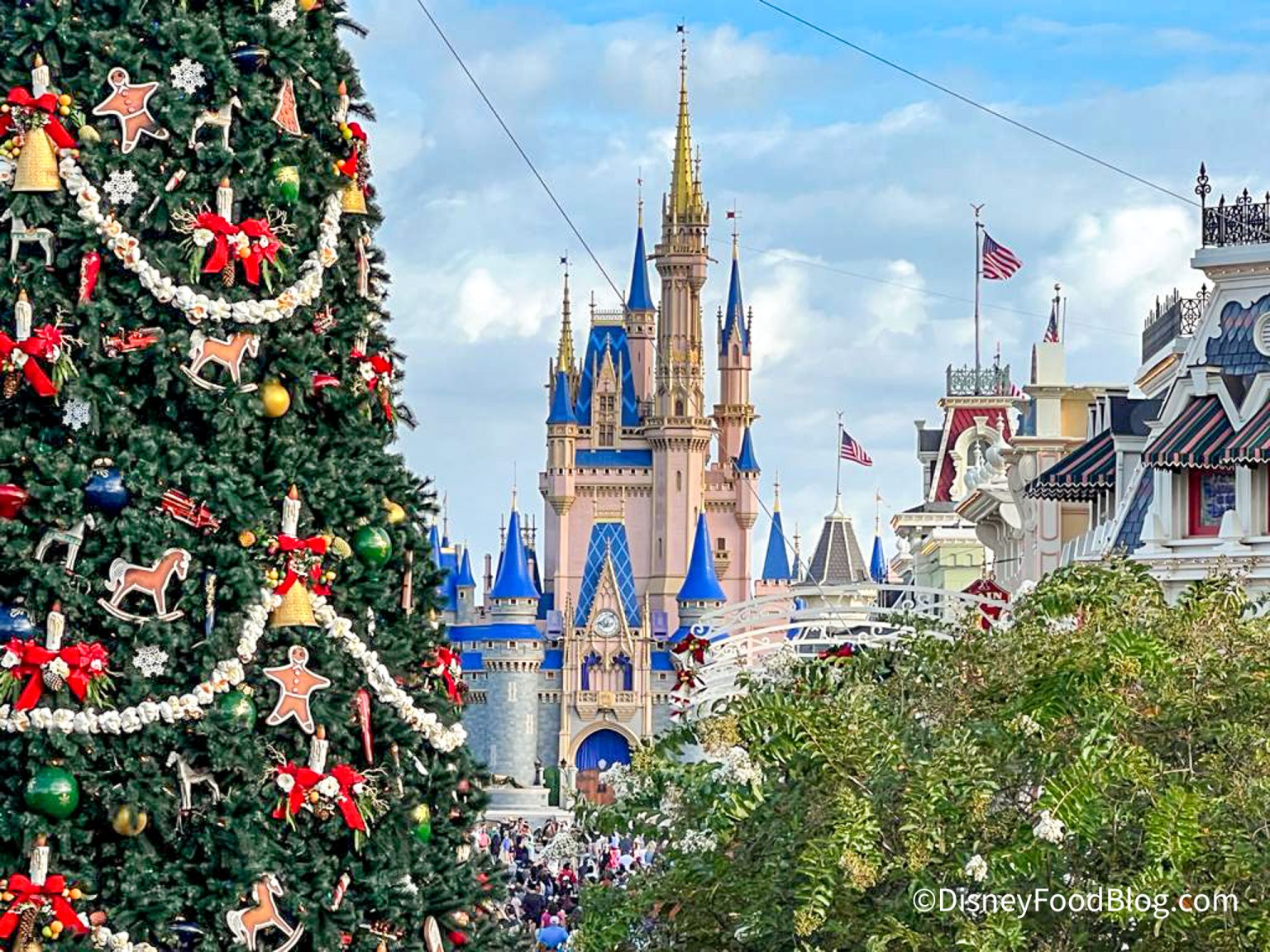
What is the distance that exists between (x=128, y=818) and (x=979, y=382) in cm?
6135

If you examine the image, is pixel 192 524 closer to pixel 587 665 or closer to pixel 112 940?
pixel 112 940

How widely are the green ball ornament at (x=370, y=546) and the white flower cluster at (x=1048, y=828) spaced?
3251 millimetres

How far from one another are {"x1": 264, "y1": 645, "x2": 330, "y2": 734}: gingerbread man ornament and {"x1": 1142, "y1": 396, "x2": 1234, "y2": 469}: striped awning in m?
18.5

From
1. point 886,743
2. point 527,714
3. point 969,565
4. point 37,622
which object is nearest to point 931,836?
point 886,743

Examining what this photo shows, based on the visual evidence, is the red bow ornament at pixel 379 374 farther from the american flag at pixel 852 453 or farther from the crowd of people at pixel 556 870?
the american flag at pixel 852 453

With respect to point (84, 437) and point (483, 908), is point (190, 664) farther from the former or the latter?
point (483, 908)

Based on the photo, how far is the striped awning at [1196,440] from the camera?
93.4ft

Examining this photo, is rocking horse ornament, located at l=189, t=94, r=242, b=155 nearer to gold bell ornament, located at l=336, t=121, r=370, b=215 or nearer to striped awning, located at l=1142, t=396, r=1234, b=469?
gold bell ornament, located at l=336, t=121, r=370, b=215

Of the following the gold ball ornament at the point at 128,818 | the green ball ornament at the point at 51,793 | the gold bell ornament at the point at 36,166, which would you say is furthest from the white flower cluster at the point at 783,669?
the gold bell ornament at the point at 36,166

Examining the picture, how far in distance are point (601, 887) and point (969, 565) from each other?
148 ft

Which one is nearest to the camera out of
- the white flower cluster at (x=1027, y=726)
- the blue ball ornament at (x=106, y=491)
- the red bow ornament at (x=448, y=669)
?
the blue ball ornament at (x=106, y=491)

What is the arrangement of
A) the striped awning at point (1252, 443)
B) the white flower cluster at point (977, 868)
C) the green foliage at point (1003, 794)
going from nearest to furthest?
the white flower cluster at point (977, 868) < the green foliage at point (1003, 794) < the striped awning at point (1252, 443)

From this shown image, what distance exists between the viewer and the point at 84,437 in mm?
11039

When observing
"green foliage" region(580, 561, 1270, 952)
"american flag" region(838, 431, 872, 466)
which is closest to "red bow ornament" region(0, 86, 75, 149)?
"green foliage" region(580, 561, 1270, 952)
